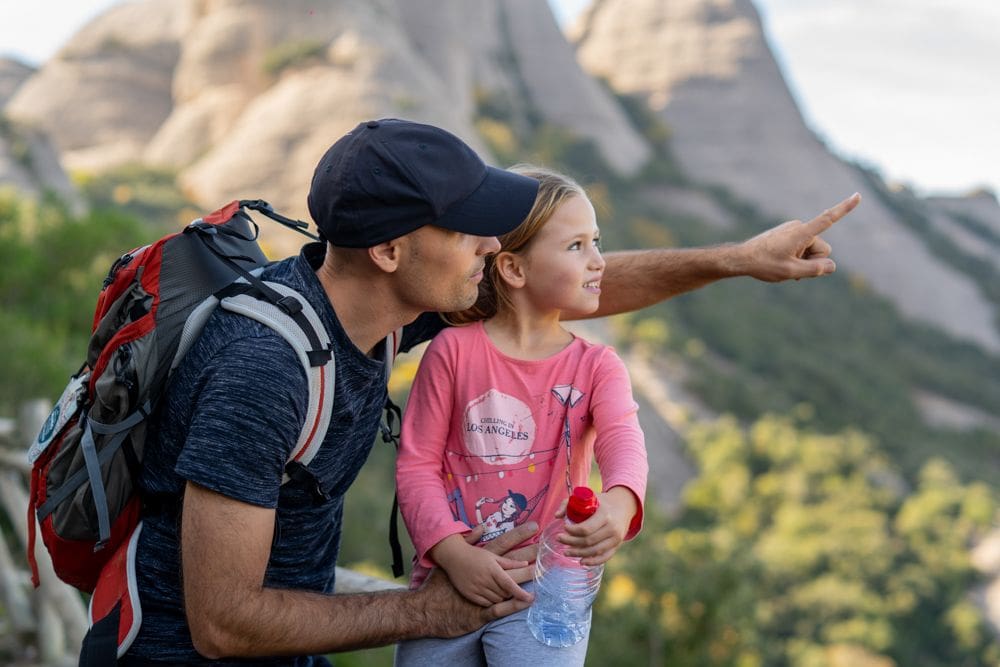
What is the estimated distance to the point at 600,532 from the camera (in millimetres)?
1648

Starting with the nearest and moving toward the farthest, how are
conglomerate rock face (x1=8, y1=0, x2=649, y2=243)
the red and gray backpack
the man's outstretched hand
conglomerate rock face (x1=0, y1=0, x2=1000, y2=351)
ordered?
the red and gray backpack
the man's outstretched hand
conglomerate rock face (x1=8, y1=0, x2=649, y2=243)
conglomerate rock face (x1=0, y1=0, x2=1000, y2=351)

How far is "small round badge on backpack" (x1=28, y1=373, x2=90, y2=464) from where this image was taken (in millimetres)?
1840

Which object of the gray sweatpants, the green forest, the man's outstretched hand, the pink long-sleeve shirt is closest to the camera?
the gray sweatpants

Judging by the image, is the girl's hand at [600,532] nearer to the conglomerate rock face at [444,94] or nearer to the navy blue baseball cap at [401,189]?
the navy blue baseball cap at [401,189]

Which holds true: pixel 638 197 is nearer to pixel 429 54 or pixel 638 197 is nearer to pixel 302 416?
pixel 429 54

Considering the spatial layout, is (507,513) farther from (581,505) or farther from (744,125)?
(744,125)

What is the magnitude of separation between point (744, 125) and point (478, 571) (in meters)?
42.8

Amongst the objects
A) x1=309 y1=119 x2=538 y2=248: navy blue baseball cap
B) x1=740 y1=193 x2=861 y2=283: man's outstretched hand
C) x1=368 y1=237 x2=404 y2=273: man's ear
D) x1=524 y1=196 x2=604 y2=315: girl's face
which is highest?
x1=309 y1=119 x2=538 y2=248: navy blue baseball cap

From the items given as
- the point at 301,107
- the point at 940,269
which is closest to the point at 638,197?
the point at 940,269

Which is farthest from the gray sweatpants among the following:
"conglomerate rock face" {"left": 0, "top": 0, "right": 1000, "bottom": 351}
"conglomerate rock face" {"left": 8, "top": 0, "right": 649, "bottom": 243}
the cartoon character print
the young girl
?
"conglomerate rock face" {"left": 8, "top": 0, "right": 649, "bottom": 243}

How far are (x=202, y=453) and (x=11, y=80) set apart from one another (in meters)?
31.2

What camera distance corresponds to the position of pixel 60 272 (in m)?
9.81

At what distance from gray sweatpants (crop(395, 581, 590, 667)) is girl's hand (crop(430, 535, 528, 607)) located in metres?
0.06

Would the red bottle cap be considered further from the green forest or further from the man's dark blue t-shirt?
the green forest
